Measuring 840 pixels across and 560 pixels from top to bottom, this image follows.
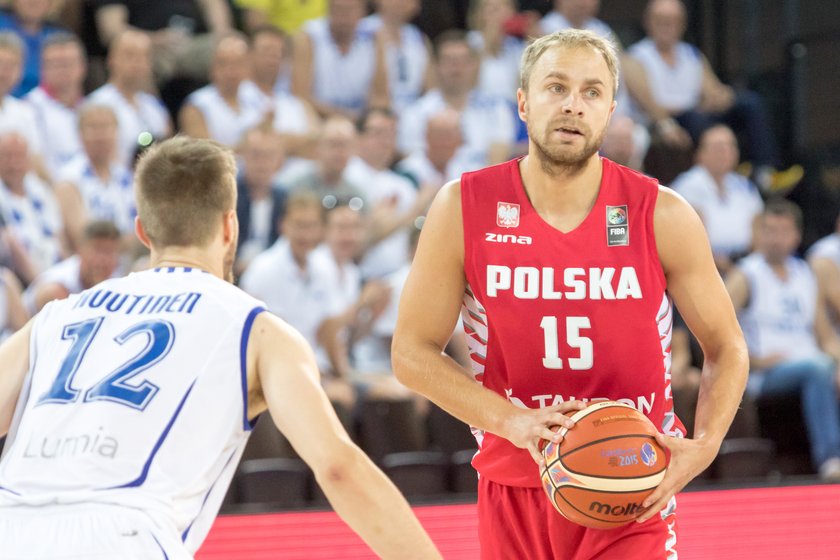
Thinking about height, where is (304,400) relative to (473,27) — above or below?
below

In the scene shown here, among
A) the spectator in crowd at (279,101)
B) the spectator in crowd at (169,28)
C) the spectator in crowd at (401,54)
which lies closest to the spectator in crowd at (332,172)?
the spectator in crowd at (279,101)

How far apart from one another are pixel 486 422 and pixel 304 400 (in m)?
0.76

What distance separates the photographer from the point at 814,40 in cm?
1088

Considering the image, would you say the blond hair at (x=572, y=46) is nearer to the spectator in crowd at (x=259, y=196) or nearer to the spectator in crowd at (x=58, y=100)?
the spectator in crowd at (x=259, y=196)

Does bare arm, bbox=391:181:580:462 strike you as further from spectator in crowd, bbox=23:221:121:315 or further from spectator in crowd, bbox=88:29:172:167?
spectator in crowd, bbox=88:29:172:167

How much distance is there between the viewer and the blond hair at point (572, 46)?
11.0ft

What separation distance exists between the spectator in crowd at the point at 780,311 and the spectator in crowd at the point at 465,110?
200 cm

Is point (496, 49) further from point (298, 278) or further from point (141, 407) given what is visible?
point (141, 407)

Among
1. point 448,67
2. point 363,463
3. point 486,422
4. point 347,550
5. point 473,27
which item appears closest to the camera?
point 363,463

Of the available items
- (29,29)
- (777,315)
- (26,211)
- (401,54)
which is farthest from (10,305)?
(777,315)

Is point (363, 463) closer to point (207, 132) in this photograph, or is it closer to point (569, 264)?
point (569, 264)

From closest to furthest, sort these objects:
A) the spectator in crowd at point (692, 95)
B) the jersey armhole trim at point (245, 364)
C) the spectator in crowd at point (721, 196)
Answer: the jersey armhole trim at point (245, 364) → the spectator in crowd at point (721, 196) → the spectator in crowd at point (692, 95)

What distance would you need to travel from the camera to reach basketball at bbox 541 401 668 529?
9.87 ft

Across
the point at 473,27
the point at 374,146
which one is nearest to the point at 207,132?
the point at 374,146
